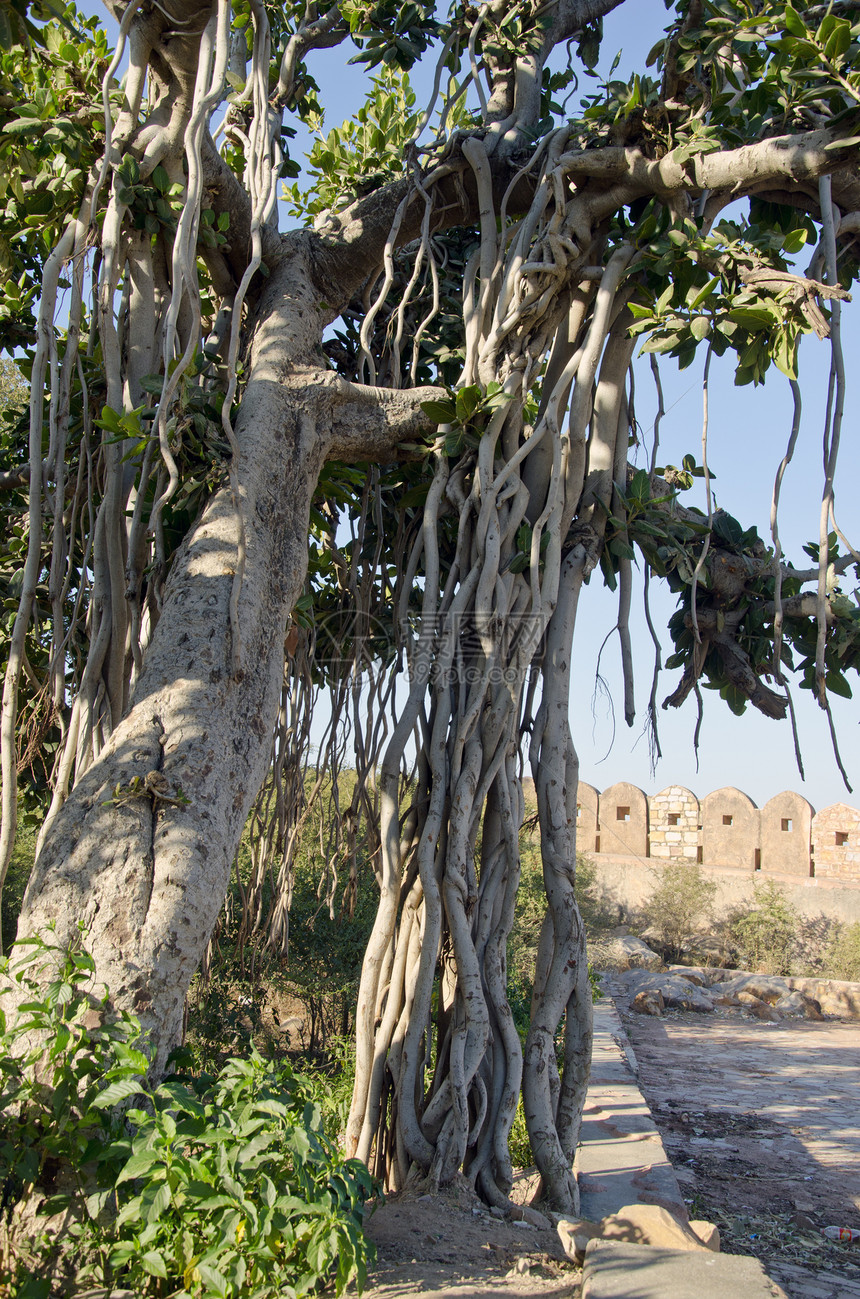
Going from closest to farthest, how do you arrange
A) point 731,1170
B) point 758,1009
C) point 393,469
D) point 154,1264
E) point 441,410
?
point 154,1264
point 441,410
point 393,469
point 731,1170
point 758,1009

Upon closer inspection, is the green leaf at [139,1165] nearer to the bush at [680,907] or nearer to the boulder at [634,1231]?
the boulder at [634,1231]

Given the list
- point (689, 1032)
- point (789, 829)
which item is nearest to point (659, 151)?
point (689, 1032)

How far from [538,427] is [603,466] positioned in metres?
0.35

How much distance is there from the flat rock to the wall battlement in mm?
9756

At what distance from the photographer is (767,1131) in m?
4.34

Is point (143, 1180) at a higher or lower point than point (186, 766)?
lower

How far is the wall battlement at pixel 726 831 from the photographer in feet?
37.8

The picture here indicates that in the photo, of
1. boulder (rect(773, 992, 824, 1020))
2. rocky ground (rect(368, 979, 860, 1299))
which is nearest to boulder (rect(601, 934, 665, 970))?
rocky ground (rect(368, 979, 860, 1299))

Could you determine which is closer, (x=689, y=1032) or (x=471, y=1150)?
(x=471, y=1150)

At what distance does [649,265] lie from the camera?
251cm

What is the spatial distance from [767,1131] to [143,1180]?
13.3ft

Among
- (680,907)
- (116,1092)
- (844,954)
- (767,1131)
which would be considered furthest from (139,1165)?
(680,907)

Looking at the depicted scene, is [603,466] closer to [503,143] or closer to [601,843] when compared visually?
[503,143]

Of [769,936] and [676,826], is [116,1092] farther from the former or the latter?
[676,826]
